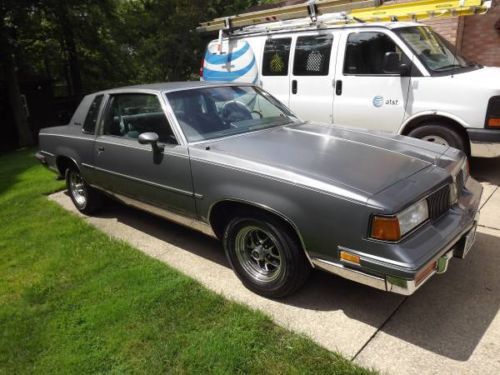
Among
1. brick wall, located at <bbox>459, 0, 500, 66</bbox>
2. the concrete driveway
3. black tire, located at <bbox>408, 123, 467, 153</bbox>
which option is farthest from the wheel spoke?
brick wall, located at <bbox>459, 0, 500, 66</bbox>

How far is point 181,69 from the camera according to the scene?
18859 mm

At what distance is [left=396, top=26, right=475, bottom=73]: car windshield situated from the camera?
543 centimetres

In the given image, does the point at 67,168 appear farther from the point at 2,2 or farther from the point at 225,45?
the point at 2,2

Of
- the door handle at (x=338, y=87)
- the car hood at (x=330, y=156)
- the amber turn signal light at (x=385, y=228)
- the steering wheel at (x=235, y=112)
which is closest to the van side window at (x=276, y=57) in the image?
the door handle at (x=338, y=87)

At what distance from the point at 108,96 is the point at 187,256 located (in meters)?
2.04

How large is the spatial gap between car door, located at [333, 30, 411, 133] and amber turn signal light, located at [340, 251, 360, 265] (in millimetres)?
3528

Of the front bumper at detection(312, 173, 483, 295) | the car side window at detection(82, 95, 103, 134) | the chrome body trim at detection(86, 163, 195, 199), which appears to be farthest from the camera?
the car side window at detection(82, 95, 103, 134)

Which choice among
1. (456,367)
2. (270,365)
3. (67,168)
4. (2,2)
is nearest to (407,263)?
(456,367)

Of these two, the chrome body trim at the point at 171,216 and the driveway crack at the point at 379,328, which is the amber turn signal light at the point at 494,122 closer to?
the driveway crack at the point at 379,328

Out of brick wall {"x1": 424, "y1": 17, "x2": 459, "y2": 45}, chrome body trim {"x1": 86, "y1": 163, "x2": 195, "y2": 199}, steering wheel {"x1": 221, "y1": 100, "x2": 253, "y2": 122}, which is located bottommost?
chrome body trim {"x1": 86, "y1": 163, "x2": 195, "y2": 199}

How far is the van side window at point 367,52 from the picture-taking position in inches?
221

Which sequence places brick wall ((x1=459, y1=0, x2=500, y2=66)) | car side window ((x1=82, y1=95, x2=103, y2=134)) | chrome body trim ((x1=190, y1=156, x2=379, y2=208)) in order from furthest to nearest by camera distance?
1. brick wall ((x1=459, y1=0, x2=500, y2=66))
2. car side window ((x1=82, y1=95, x2=103, y2=134))
3. chrome body trim ((x1=190, y1=156, x2=379, y2=208))

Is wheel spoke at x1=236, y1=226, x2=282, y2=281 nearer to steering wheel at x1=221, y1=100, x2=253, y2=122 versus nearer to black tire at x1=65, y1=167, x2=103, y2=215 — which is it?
steering wheel at x1=221, y1=100, x2=253, y2=122

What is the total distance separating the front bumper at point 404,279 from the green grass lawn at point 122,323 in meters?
0.50
